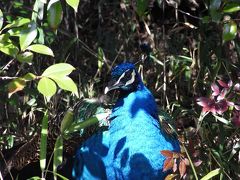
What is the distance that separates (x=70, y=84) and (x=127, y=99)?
0.96 m

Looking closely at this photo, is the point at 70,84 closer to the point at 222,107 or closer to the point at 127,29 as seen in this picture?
the point at 222,107

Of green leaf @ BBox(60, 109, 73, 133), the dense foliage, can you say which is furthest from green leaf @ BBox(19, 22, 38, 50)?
green leaf @ BBox(60, 109, 73, 133)

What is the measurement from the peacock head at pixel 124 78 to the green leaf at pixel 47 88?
932mm

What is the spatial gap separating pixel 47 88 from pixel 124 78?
1009 millimetres

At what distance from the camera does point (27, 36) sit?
160 centimetres

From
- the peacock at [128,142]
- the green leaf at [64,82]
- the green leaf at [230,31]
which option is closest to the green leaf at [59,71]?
the green leaf at [64,82]

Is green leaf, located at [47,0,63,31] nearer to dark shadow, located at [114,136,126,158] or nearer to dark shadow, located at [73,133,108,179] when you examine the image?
dark shadow, located at [114,136,126,158]

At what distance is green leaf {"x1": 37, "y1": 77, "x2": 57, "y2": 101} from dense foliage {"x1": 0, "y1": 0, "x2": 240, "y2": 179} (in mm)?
147

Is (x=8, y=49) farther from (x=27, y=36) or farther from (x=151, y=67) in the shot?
(x=151, y=67)

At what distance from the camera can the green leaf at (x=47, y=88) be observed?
1.45 meters

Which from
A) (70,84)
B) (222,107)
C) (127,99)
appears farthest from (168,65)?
(70,84)

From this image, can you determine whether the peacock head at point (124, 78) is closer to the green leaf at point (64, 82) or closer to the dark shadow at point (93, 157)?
the dark shadow at point (93, 157)

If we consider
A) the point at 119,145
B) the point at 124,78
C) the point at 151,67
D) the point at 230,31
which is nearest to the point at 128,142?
the point at 119,145

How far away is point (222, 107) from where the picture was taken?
1950 mm
